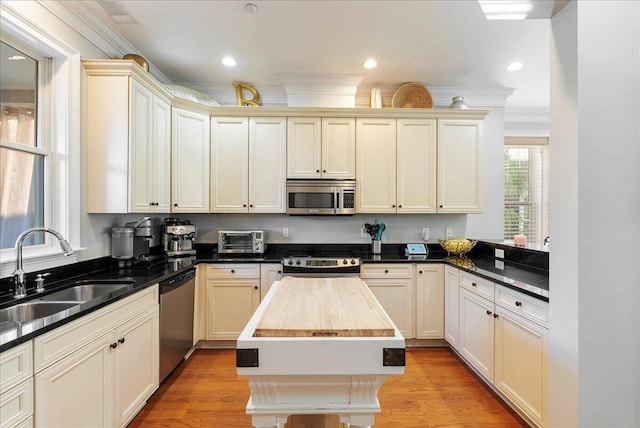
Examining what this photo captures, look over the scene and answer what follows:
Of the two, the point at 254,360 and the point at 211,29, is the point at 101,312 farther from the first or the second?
the point at 211,29

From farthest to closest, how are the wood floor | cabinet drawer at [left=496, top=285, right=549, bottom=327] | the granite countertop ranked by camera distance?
1. the wood floor
2. cabinet drawer at [left=496, top=285, right=549, bottom=327]
3. the granite countertop

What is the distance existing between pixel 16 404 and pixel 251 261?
2.01m

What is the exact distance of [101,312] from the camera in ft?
5.41

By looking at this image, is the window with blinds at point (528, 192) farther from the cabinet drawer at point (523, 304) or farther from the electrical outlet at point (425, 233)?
the cabinet drawer at point (523, 304)

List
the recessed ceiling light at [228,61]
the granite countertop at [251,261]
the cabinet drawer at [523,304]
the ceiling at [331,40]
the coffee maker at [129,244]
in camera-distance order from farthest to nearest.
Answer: the recessed ceiling light at [228,61]
the coffee maker at [129,244]
the ceiling at [331,40]
the cabinet drawer at [523,304]
the granite countertop at [251,261]

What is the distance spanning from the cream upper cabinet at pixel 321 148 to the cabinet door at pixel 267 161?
0.28 feet

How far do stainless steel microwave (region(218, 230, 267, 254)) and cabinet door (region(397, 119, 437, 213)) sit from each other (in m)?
1.61

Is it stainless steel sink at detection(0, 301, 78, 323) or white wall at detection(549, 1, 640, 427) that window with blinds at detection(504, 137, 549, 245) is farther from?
stainless steel sink at detection(0, 301, 78, 323)

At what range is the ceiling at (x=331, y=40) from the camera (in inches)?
91.7

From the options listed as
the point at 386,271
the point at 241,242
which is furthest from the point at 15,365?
the point at 386,271

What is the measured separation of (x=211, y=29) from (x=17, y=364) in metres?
2.55

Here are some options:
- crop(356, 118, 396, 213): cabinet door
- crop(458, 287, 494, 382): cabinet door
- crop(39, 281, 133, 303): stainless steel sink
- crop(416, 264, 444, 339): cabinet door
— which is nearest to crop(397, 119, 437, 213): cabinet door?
crop(356, 118, 396, 213): cabinet door

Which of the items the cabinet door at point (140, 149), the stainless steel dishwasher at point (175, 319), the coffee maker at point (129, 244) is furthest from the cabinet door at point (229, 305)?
the cabinet door at point (140, 149)

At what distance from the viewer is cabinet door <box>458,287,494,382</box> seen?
7.70 ft
